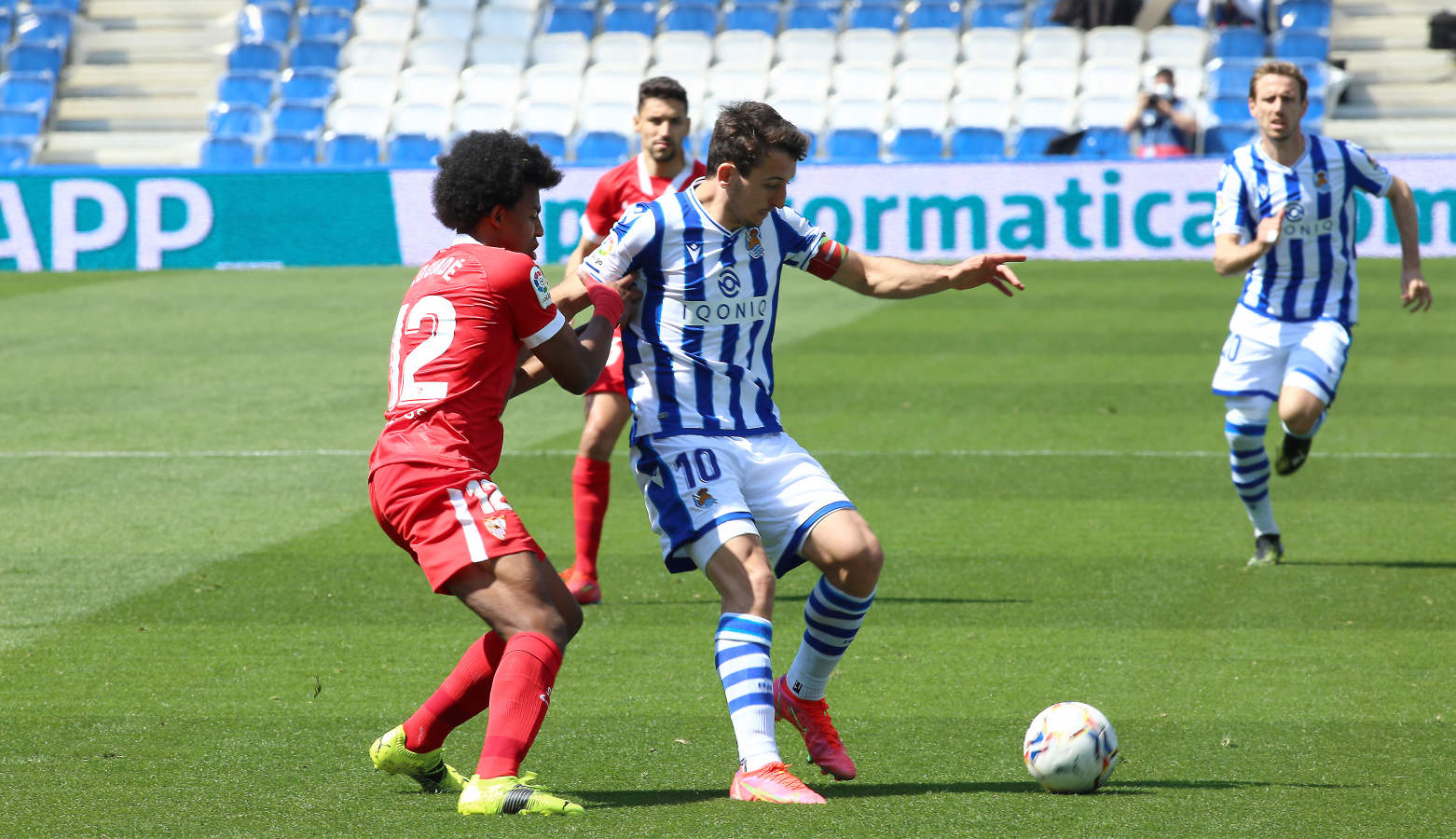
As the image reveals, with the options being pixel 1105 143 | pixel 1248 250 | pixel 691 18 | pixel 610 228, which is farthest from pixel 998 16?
pixel 610 228

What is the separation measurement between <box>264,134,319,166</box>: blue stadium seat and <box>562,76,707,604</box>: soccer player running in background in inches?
622

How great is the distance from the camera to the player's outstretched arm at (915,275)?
4.79 meters

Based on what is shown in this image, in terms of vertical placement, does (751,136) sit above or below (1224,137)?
above

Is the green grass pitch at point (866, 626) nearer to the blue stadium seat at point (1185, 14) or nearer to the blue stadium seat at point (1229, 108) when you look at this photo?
the blue stadium seat at point (1229, 108)

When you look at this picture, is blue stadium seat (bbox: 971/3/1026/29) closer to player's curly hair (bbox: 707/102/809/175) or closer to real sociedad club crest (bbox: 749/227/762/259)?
real sociedad club crest (bbox: 749/227/762/259)

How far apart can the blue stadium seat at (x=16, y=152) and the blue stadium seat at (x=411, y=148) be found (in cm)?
507

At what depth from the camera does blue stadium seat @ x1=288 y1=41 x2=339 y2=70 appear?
81.0 feet

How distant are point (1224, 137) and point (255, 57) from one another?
45.0ft

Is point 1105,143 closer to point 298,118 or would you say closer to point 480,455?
point 298,118

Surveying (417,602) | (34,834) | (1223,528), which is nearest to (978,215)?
(1223,528)

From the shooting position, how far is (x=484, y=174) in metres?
4.24

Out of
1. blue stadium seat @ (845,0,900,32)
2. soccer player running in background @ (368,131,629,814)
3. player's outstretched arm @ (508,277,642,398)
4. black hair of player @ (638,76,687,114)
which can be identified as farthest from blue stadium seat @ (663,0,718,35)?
soccer player running in background @ (368,131,629,814)

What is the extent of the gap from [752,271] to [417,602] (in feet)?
8.62

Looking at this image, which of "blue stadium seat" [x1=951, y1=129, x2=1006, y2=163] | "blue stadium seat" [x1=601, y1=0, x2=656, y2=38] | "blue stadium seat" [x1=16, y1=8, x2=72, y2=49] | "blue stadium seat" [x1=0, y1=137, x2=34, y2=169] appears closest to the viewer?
"blue stadium seat" [x1=951, y1=129, x2=1006, y2=163]
